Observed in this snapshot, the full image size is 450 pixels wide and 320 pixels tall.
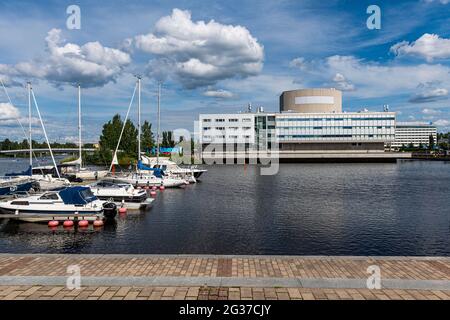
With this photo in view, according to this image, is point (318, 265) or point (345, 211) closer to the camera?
point (318, 265)

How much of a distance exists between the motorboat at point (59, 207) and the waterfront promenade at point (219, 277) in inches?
597

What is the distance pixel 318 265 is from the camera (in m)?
15.0

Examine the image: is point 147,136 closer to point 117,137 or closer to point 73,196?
point 117,137

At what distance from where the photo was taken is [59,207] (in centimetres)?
3184

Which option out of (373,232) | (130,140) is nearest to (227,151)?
(130,140)

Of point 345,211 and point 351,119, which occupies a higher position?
point 351,119

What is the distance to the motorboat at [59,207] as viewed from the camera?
3162cm

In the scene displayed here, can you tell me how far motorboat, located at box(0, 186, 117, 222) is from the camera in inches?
1245

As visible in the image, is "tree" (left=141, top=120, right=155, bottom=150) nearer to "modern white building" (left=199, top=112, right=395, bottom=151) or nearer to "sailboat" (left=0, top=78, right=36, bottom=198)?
"modern white building" (left=199, top=112, right=395, bottom=151)

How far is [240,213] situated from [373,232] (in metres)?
14.3

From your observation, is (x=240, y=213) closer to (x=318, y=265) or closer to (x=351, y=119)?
(x=318, y=265)

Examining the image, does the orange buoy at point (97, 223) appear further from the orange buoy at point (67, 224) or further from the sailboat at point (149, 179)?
the sailboat at point (149, 179)

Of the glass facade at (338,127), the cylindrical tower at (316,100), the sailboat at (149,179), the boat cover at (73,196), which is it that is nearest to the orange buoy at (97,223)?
the boat cover at (73,196)

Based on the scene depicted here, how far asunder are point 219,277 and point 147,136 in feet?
533
